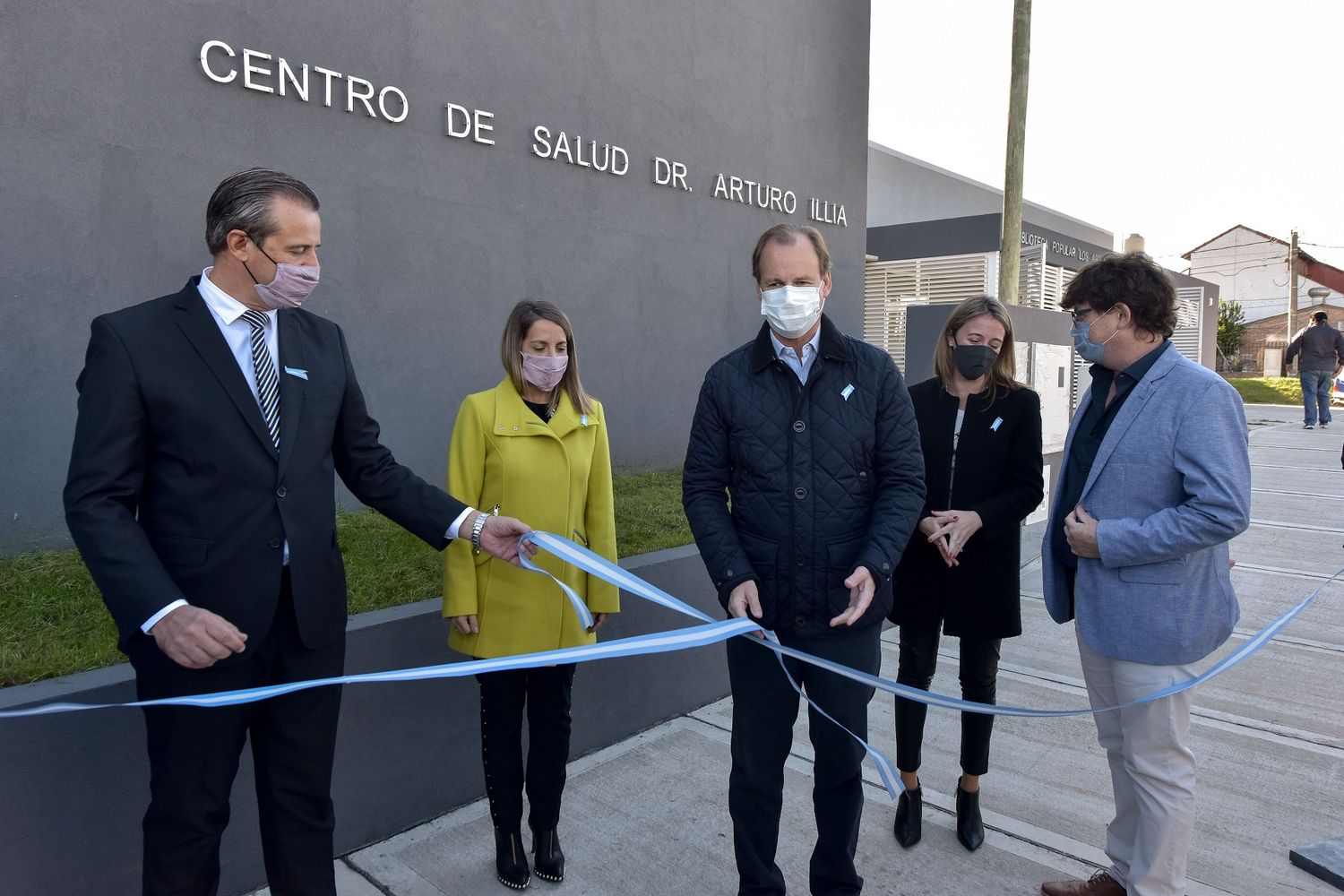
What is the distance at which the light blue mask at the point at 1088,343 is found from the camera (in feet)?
8.55

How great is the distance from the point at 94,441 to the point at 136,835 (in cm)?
132

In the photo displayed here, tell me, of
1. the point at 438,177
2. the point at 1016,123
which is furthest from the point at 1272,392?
the point at 438,177

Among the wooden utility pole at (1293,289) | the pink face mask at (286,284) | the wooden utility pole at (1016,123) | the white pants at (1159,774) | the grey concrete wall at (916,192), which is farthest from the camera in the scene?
the wooden utility pole at (1293,289)

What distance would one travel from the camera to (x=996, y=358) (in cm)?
319

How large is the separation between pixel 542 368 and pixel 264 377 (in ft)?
3.15

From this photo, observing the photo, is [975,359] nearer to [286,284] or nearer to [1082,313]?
[1082,313]

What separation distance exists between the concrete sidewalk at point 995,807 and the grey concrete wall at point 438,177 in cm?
273

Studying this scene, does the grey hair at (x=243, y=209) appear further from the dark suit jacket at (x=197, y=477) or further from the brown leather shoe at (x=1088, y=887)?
the brown leather shoe at (x=1088, y=887)

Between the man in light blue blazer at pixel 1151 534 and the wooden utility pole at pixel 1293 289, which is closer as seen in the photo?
the man in light blue blazer at pixel 1151 534

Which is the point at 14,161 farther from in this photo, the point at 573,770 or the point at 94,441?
the point at 573,770

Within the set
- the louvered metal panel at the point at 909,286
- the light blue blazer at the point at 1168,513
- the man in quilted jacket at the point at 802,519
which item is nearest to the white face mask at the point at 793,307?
Answer: the man in quilted jacket at the point at 802,519

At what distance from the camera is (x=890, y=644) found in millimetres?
5391

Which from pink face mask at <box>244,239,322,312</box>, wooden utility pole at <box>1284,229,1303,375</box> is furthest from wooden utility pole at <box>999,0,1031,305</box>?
wooden utility pole at <box>1284,229,1303,375</box>

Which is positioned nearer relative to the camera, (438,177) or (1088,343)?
(1088,343)
